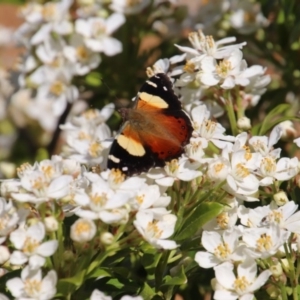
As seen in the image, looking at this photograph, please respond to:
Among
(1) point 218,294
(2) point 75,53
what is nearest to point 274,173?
(1) point 218,294

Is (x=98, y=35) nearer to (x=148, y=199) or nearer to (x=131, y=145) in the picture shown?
(x=131, y=145)

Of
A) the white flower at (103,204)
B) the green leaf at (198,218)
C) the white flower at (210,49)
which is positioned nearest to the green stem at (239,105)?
the white flower at (210,49)

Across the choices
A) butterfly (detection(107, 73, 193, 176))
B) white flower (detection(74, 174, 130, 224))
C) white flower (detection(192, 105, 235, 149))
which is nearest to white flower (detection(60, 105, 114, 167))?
butterfly (detection(107, 73, 193, 176))

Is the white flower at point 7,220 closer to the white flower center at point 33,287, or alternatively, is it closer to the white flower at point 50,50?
the white flower center at point 33,287

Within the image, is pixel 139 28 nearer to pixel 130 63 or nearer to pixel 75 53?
pixel 130 63

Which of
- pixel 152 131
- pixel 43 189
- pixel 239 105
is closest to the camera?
pixel 43 189

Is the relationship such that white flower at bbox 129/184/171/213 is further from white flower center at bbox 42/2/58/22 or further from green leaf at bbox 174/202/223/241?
white flower center at bbox 42/2/58/22

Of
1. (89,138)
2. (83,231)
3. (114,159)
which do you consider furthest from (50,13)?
(83,231)
